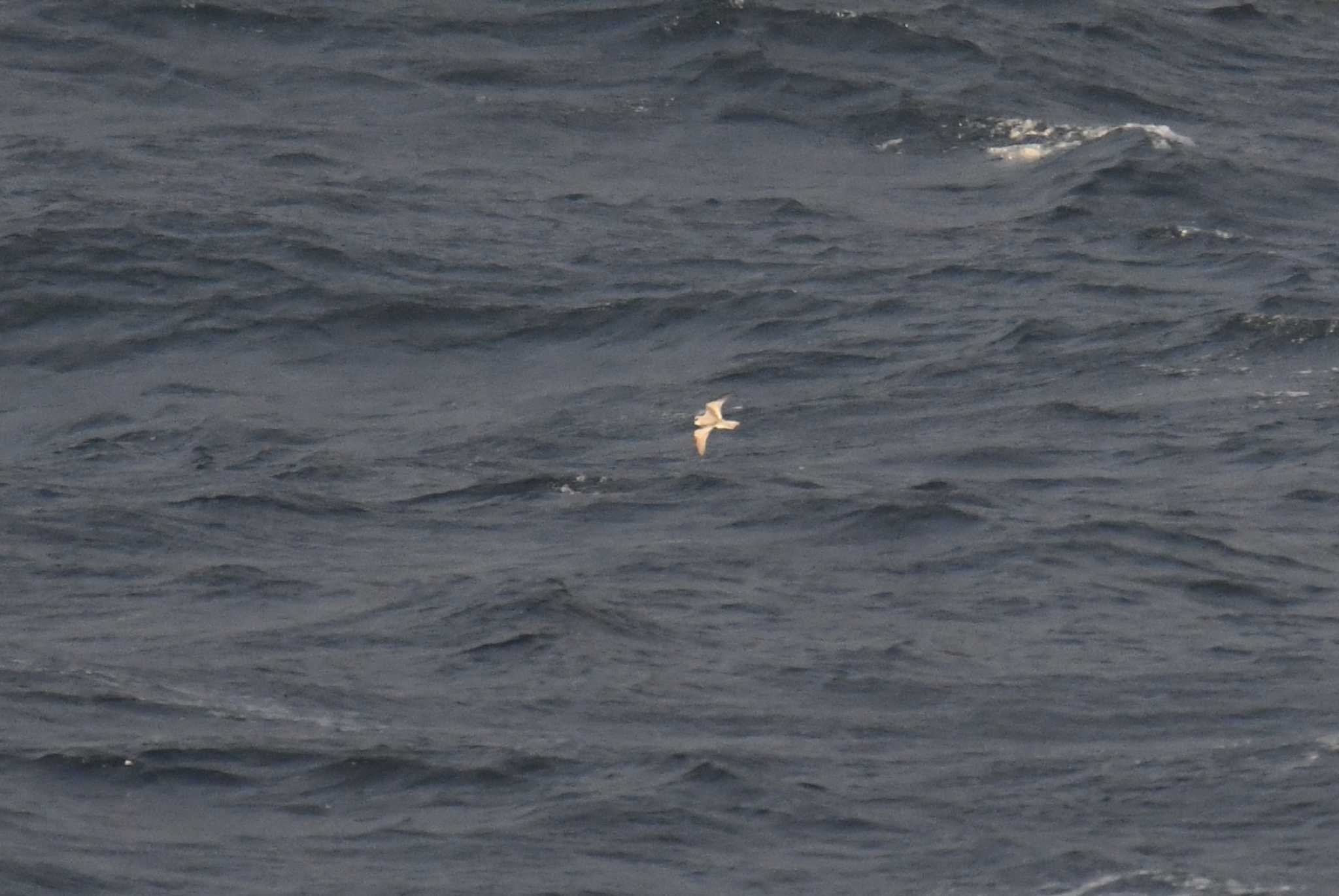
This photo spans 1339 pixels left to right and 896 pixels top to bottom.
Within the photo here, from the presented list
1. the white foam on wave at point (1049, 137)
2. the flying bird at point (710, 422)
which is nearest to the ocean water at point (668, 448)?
the white foam on wave at point (1049, 137)

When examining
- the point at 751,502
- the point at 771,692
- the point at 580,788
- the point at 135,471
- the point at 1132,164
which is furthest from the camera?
the point at 1132,164

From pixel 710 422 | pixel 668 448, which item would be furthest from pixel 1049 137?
pixel 710 422

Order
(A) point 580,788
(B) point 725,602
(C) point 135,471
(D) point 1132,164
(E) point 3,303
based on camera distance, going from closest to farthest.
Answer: (A) point 580,788 → (B) point 725,602 → (C) point 135,471 → (E) point 3,303 → (D) point 1132,164

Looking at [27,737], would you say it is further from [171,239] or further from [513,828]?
[171,239]

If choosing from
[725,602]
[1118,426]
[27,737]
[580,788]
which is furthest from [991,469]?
[27,737]

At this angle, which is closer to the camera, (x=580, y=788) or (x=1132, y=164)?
(x=580, y=788)
